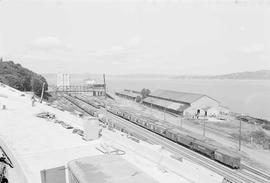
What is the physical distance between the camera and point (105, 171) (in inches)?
321

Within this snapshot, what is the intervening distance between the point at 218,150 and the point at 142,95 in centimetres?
7212

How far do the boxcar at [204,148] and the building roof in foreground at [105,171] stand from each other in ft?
87.0

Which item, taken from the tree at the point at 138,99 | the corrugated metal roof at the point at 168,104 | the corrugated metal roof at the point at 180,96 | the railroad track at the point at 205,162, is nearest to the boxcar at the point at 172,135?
the railroad track at the point at 205,162

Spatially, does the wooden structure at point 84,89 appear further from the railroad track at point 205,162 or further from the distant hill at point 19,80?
the railroad track at point 205,162

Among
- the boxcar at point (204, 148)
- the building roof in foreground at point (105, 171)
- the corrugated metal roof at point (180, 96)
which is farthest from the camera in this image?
the corrugated metal roof at point (180, 96)

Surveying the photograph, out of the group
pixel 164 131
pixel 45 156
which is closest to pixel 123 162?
pixel 45 156

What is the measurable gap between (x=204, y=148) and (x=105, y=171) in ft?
93.6

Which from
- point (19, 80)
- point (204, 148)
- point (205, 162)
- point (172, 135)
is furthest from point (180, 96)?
point (19, 80)

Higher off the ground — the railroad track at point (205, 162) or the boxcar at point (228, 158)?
the boxcar at point (228, 158)

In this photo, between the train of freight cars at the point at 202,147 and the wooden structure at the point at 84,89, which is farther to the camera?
the wooden structure at the point at 84,89

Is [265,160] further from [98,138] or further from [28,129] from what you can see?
[28,129]

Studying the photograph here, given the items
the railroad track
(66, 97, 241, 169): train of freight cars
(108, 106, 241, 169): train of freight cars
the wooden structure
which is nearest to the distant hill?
the wooden structure

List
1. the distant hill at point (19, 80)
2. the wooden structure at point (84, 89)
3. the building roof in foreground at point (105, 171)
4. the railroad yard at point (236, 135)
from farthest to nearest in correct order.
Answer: the wooden structure at point (84, 89), the distant hill at point (19, 80), the railroad yard at point (236, 135), the building roof in foreground at point (105, 171)

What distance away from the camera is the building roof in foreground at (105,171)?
756cm
